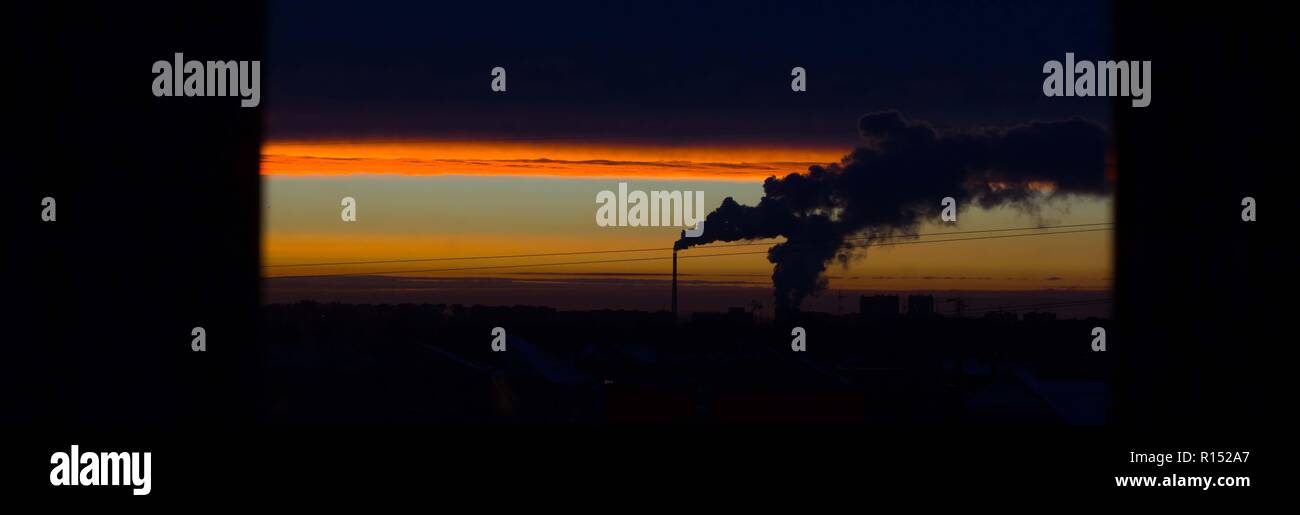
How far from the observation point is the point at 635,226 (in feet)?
18.7

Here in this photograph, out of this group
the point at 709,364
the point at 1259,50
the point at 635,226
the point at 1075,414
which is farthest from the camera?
the point at 709,364

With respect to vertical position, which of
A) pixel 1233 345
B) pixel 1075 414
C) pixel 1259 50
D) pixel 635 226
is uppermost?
pixel 1259 50

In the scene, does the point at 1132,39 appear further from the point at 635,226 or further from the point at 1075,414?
the point at 1075,414

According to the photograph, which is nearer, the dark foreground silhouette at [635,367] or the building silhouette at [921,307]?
the dark foreground silhouette at [635,367]

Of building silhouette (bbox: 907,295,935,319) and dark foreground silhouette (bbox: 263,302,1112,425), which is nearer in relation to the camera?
dark foreground silhouette (bbox: 263,302,1112,425)

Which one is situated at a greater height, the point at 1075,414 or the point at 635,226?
the point at 635,226

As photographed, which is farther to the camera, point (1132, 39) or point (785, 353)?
point (785, 353)

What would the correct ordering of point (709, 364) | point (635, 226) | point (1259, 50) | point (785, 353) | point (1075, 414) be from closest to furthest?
point (1259, 50) < point (635, 226) < point (1075, 414) < point (785, 353) < point (709, 364)
